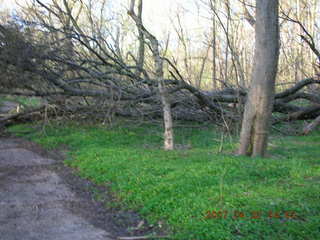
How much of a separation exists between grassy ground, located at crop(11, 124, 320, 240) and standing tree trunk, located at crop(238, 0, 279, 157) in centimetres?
101

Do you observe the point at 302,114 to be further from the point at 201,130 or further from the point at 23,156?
the point at 23,156

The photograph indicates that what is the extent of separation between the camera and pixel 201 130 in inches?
534

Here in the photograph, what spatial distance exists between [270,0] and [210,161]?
3691 mm

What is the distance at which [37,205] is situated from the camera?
6277mm

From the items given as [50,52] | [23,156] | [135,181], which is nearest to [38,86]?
→ [50,52]

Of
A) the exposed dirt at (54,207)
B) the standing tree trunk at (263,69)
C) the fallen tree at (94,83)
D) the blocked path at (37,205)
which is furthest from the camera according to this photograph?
the fallen tree at (94,83)
